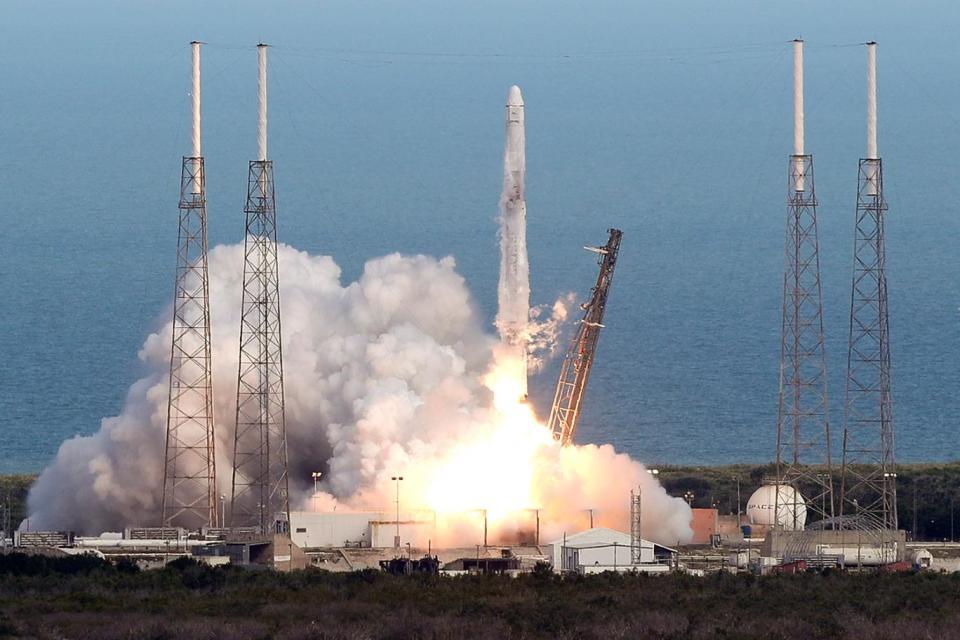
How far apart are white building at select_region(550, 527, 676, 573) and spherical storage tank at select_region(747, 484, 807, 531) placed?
134 inches

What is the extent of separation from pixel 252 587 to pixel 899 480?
38.2 m

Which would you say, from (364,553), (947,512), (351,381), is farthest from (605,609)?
(947,512)

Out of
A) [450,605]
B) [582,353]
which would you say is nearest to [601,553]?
[582,353]

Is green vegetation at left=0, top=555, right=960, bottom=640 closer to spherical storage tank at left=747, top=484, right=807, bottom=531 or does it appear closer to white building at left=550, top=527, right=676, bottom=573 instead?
white building at left=550, top=527, right=676, bottom=573

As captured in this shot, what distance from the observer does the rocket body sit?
65438 mm


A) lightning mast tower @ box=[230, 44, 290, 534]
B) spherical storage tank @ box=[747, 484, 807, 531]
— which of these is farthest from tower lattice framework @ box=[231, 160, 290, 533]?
spherical storage tank @ box=[747, 484, 807, 531]

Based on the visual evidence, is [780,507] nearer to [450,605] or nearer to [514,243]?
[514,243]

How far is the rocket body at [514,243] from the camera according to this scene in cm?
6544

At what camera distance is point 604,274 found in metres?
66.9

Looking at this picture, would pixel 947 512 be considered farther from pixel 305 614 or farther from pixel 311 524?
pixel 305 614

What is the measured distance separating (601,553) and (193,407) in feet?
40.5

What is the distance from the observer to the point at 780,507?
2803 inches

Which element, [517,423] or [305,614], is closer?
[305,614]

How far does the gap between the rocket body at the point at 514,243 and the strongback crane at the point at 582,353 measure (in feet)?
4.61
